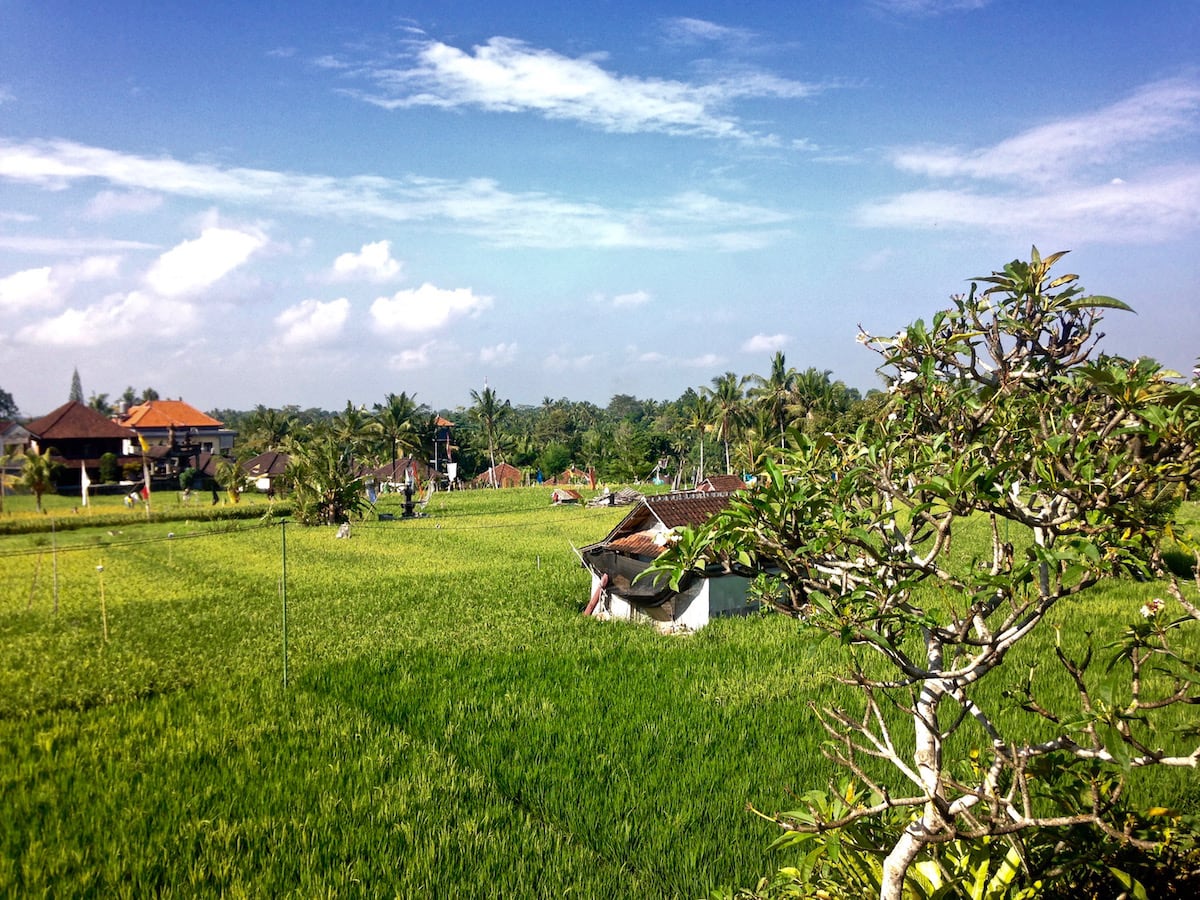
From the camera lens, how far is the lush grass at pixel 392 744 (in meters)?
4.82

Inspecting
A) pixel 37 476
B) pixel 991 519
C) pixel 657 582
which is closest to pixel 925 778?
pixel 991 519

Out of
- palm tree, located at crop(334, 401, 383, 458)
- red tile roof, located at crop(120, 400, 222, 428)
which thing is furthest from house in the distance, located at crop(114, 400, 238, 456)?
palm tree, located at crop(334, 401, 383, 458)

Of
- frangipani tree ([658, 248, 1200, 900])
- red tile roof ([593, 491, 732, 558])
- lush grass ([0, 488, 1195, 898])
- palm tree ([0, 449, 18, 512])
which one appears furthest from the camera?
palm tree ([0, 449, 18, 512])

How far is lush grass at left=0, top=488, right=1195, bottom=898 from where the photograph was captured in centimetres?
482

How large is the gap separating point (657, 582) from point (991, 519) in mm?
8492

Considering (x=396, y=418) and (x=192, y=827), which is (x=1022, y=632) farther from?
(x=396, y=418)

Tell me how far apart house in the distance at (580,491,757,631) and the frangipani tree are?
7.99 meters

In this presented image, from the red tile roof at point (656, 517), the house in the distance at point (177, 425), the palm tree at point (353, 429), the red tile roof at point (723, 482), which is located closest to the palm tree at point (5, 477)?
the red tile roof at point (656, 517)

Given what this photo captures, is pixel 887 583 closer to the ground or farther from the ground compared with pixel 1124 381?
closer to the ground

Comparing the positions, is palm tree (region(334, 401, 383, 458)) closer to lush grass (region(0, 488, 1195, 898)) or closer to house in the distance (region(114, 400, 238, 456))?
house in the distance (region(114, 400, 238, 456))

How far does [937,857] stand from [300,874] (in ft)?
12.6

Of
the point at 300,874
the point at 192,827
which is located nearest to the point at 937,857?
the point at 300,874

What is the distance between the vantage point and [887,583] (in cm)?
286

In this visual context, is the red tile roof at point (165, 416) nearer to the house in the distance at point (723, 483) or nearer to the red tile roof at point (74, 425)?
the red tile roof at point (74, 425)
